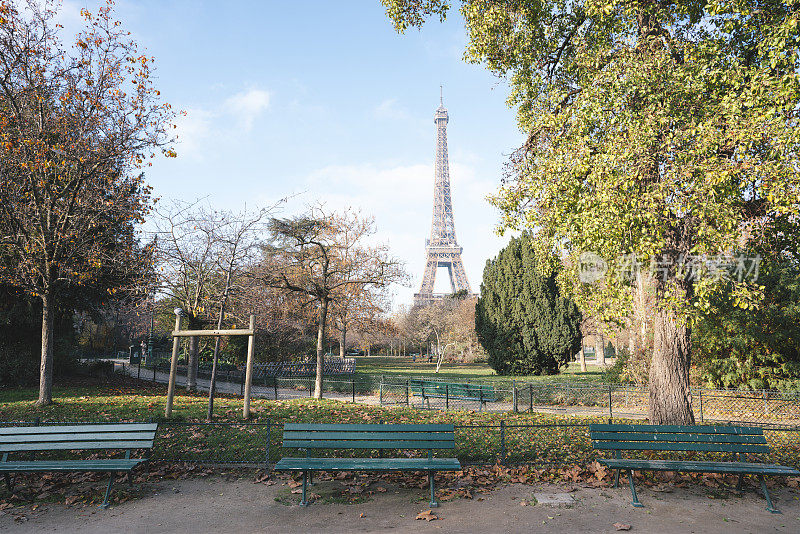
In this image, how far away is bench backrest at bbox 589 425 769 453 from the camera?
5.89 metres

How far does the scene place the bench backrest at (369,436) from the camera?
5.89 m

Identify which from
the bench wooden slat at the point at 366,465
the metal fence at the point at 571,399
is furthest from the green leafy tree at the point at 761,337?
the bench wooden slat at the point at 366,465

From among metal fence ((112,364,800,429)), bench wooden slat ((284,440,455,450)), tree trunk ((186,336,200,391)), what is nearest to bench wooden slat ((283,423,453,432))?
bench wooden slat ((284,440,455,450))

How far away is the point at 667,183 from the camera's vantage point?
22.6 ft

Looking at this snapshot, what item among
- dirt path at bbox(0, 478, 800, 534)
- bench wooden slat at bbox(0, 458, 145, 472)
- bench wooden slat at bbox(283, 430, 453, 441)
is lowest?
dirt path at bbox(0, 478, 800, 534)

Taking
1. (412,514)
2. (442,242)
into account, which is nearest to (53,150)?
(412,514)

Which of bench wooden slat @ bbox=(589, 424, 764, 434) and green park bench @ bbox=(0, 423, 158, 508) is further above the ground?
bench wooden slat @ bbox=(589, 424, 764, 434)

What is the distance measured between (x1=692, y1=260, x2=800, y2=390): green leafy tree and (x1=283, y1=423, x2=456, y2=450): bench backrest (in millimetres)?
11993

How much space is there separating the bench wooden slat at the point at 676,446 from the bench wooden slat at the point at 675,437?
5 centimetres

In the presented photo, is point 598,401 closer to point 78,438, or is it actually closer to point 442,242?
point 78,438

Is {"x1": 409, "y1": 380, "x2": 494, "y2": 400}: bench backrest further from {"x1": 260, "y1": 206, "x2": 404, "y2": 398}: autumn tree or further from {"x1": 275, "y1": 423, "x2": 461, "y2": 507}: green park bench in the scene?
{"x1": 275, "y1": 423, "x2": 461, "y2": 507}: green park bench

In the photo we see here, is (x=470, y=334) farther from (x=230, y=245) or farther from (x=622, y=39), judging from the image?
(x=622, y=39)

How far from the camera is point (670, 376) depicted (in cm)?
791

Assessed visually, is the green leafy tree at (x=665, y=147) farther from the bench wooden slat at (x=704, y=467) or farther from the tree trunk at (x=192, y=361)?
the tree trunk at (x=192, y=361)
